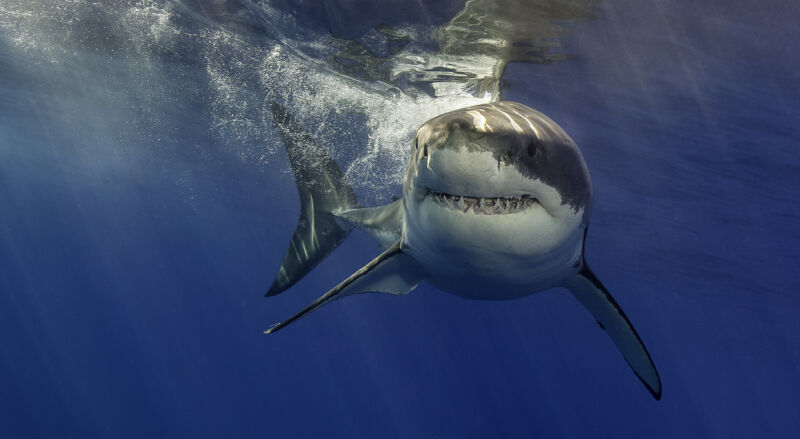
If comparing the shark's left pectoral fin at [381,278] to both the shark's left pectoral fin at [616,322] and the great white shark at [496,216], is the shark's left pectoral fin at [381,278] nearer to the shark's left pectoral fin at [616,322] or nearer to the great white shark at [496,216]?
the great white shark at [496,216]

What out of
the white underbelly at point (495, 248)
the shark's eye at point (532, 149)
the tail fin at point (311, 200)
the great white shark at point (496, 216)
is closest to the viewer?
the great white shark at point (496, 216)

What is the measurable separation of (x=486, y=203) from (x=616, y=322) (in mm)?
2797

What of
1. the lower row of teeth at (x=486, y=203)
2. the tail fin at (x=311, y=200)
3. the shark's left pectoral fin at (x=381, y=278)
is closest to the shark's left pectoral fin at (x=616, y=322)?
the shark's left pectoral fin at (x=381, y=278)

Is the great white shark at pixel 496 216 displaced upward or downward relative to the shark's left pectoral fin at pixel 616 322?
upward

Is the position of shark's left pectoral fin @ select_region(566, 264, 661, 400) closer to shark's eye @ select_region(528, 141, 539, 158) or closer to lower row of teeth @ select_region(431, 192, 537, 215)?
lower row of teeth @ select_region(431, 192, 537, 215)

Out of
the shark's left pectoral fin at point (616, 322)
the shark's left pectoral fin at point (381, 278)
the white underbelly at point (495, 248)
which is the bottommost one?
the shark's left pectoral fin at point (616, 322)

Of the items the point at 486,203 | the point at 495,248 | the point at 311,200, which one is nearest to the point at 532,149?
the point at 486,203

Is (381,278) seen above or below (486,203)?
below

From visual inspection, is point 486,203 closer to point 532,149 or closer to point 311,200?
point 532,149

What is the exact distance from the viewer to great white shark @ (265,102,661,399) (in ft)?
7.39

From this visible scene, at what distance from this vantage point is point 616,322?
4.60 m

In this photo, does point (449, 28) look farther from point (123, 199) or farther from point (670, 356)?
point (670, 356)

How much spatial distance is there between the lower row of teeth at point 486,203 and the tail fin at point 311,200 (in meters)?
3.98

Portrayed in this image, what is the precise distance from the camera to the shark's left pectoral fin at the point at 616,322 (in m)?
4.35
